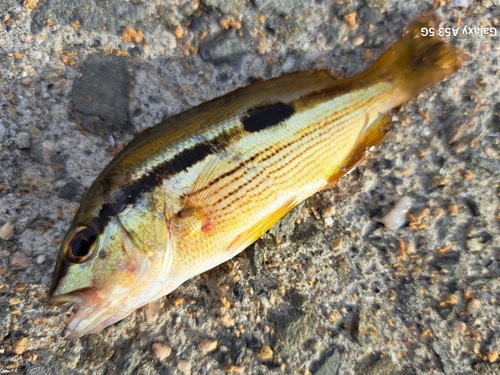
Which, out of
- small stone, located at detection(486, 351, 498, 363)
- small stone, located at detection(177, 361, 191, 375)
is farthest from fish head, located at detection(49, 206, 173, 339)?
small stone, located at detection(486, 351, 498, 363)

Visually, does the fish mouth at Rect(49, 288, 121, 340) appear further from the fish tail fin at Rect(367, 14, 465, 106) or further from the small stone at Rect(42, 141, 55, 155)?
the fish tail fin at Rect(367, 14, 465, 106)

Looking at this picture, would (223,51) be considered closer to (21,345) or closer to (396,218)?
(396,218)

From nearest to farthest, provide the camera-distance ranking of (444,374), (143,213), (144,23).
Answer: (143,213)
(444,374)
(144,23)

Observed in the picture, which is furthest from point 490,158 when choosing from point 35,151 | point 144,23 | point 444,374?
point 35,151

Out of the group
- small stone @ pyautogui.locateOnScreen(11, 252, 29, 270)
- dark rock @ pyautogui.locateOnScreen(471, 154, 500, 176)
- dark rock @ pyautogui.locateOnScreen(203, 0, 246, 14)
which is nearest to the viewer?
small stone @ pyautogui.locateOnScreen(11, 252, 29, 270)

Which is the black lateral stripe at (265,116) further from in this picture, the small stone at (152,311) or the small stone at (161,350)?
the small stone at (161,350)

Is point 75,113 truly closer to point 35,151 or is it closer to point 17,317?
point 35,151

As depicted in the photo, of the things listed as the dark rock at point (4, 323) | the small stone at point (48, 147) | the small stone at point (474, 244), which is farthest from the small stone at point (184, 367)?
the small stone at point (474, 244)
